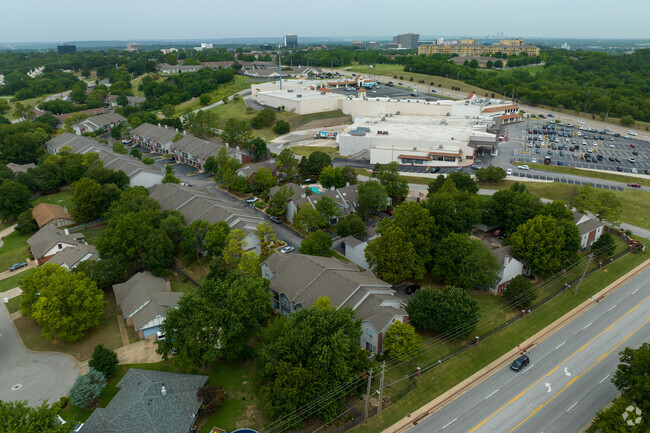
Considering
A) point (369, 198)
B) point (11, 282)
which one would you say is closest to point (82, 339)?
point (11, 282)

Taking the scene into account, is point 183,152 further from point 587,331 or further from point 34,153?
point 587,331

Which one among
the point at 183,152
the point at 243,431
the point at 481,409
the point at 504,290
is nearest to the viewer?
the point at 243,431

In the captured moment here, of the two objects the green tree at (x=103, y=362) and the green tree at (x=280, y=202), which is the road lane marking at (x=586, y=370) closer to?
the green tree at (x=103, y=362)

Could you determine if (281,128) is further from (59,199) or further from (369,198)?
(369,198)

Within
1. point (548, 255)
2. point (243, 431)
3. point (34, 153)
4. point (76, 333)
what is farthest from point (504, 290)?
point (34, 153)

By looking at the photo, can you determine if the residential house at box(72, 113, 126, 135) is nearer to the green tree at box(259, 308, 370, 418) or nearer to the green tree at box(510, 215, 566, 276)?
the green tree at box(259, 308, 370, 418)

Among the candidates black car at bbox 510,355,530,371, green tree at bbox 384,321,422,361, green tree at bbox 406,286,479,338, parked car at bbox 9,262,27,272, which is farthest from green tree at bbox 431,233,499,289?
parked car at bbox 9,262,27,272
